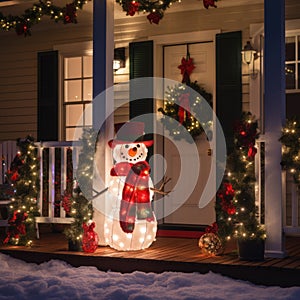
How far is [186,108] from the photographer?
9531 mm

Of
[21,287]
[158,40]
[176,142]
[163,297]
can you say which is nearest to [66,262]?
[21,287]

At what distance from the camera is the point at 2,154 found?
1034 cm

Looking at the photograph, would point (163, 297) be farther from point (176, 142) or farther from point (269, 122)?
point (176, 142)

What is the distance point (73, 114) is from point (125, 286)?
483cm

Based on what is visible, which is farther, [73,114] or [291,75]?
[73,114]

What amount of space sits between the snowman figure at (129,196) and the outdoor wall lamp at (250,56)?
2.10 metres

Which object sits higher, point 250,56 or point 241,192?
point 250,56

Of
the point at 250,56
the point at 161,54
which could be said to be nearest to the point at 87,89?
the point at 161,54

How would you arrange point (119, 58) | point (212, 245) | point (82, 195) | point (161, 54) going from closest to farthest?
point (212, 245) → point (82, 195) → point (161, 54) → point (119, 58)

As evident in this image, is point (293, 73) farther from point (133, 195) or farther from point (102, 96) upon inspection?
point (133, 195)

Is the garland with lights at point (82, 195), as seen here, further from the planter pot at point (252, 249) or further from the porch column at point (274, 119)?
the porch column at point (274, 119)

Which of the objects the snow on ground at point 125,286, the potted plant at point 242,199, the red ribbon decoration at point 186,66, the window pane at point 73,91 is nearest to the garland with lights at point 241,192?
the potted plant at point 242,199

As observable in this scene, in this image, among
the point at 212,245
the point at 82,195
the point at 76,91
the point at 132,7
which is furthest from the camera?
the point at 76,91

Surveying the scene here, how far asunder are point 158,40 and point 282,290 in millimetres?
4880
